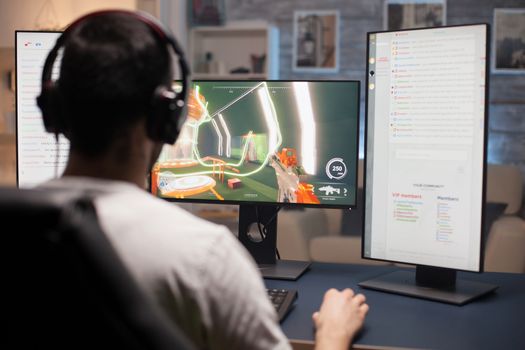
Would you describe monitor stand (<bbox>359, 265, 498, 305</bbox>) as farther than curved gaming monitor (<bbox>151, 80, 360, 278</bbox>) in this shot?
No

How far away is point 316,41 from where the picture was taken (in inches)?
191

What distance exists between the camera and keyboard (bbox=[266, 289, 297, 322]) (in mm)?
1259

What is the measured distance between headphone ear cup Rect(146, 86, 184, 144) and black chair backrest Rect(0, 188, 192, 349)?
0.78 feet

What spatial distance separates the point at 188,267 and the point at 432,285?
979 millimetres

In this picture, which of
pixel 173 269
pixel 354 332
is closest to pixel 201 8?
pixel 354 332

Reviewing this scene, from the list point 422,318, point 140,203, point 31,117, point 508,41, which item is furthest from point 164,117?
point 508,41

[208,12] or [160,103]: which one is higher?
[208,12]

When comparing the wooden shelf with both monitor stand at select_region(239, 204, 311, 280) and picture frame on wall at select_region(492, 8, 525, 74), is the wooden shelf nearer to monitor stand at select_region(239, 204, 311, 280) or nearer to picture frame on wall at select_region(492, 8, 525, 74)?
picture frame on wall at select_region(492, 8, 525, 74)

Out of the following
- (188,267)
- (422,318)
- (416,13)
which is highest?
(416,13)

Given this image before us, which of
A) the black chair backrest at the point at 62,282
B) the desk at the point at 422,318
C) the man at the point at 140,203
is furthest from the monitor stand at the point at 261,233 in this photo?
the black chair backrest at the point at 62,282

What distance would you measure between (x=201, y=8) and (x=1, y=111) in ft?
6.57

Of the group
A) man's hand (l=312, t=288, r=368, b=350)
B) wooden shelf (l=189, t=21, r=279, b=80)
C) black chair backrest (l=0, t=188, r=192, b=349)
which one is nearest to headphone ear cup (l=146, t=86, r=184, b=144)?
black chair backrest (l=0, t=188, r=192, b=349)

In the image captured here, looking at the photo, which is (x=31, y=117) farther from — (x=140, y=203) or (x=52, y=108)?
(x=140, y=203)

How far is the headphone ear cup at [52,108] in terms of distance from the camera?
0.83m
